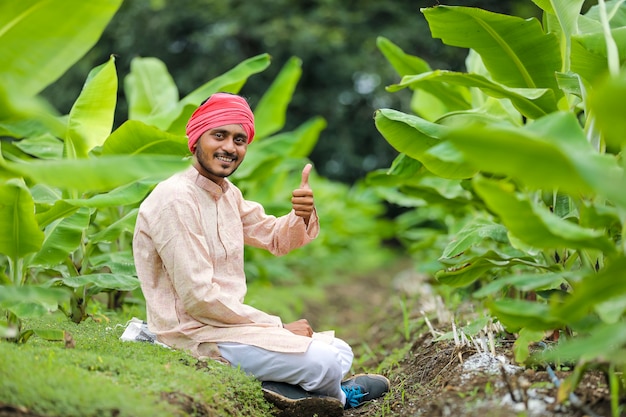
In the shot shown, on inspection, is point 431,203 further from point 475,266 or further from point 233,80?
point 475,266

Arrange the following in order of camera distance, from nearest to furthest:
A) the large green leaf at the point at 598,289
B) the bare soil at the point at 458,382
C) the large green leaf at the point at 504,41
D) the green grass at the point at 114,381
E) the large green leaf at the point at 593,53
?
the large green leaf at the point at 598,289, the green grass at the point at 114,381, the bare soil at the point at 458,382, the large green leaf at the point at 593,53, the large green leaf at the point at 504,41

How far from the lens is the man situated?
10.5ft

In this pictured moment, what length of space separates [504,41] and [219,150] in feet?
4.81

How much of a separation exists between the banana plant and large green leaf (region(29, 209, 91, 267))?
1.50 m

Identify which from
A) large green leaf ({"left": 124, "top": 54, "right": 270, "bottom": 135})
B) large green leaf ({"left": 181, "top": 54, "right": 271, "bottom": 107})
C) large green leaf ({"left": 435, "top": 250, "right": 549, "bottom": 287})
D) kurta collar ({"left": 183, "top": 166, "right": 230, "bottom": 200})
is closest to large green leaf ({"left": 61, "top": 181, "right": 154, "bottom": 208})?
kurta collar ({"left": 183, "top": 166, "right": 230, "bottom": 200})

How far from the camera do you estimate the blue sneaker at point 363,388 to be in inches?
138

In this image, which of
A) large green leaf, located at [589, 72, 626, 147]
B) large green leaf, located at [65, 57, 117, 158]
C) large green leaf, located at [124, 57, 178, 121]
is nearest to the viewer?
large green leaf, located at [589, 72, 626, 147]

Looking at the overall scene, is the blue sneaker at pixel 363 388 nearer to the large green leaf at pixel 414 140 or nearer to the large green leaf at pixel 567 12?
the large green leaf at pixel 414 140

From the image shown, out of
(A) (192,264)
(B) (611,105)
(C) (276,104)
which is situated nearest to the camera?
(B) (611,105)

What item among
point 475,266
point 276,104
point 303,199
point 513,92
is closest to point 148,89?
point 276,104

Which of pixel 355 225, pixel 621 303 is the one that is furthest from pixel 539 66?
pixel 355 225

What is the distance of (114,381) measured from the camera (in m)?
2.71

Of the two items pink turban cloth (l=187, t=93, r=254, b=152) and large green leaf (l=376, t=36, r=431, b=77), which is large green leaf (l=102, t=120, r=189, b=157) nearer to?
pink turban cloth (l=187, t=93, r=254, b=152)

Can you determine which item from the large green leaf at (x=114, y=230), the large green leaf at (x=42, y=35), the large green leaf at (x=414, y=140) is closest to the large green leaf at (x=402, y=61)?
the large green leaf at (x=414, y=140)
